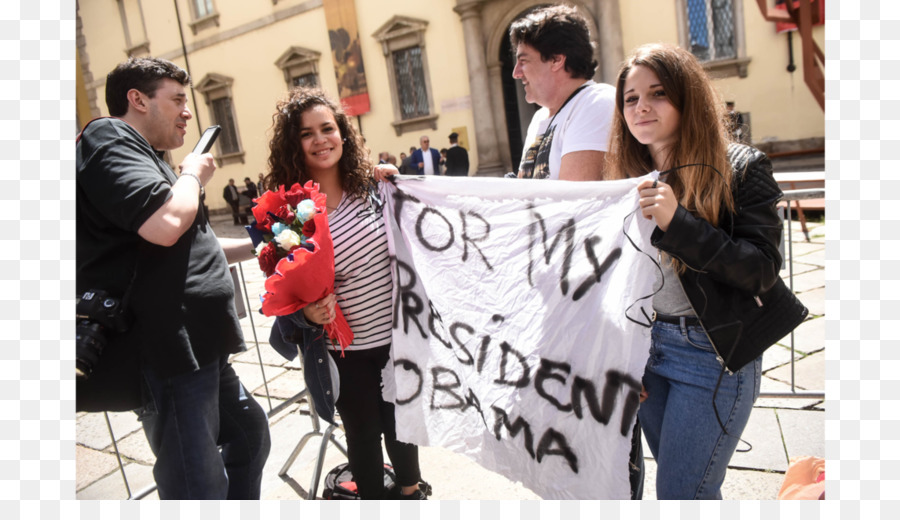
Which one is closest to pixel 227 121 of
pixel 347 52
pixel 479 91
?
pixel 347 52

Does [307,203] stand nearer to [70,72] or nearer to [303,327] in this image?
[303,327]

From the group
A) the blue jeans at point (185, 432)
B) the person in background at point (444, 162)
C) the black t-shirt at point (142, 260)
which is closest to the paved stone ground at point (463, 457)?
the blue jeans at point (185, 432)

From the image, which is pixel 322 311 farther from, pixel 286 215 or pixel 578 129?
pixel 578 129

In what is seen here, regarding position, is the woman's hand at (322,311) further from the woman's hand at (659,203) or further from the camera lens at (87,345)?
the woman's hand at (659,203)

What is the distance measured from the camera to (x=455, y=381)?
2045mm

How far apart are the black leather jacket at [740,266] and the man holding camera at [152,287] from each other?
1.39 metres

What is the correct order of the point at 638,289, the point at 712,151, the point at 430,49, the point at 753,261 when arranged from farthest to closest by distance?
the point at 430,49 < the point at 638,289 < the point at 712,151 < the point at 753,261

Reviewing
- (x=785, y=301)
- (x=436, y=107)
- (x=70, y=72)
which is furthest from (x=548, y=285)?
(x=436, y=107)

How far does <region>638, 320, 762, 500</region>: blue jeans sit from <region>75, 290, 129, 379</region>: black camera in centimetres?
158

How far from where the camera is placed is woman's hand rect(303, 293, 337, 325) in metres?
2.01

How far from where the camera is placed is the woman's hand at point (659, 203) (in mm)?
1377

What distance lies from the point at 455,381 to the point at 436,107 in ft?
45.9

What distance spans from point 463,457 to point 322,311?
1328mm

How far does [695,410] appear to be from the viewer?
1.53 metres
